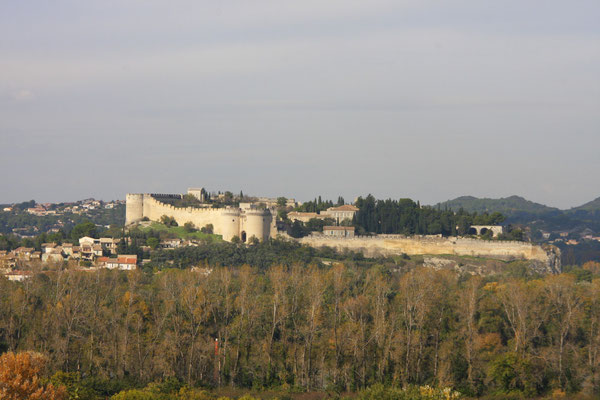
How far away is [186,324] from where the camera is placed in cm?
3197

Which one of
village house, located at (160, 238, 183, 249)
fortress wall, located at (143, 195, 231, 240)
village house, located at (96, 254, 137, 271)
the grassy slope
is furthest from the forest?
fortress wall, located at (143, 195, 231, 240)

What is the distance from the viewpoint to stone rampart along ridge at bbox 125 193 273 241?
6284 cm

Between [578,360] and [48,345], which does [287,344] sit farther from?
[578,360]

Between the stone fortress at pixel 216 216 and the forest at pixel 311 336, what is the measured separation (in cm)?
2665

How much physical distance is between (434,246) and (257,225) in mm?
13815

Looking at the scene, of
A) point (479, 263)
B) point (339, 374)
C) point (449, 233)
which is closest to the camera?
point (339, 374)

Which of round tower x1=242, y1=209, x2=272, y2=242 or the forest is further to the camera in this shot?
round tower x1=242, y1=209, x2=272, y2=242

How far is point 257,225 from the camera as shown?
205 ft

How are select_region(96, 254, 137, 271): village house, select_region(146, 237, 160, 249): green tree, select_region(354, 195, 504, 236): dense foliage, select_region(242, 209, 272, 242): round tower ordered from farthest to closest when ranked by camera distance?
select_region(354, 195, 504, 236): dense foliage, select_region(242, 209, 272, 242): round tower, select_region(146, 237, 160, 249): green tree, select_region(96, 254, 137, 271): village house

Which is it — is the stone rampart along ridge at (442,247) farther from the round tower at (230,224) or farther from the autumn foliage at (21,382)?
the autumn foliage at (21,382)

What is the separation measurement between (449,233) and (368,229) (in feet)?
22.4

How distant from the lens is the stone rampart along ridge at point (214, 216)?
62.8 meters

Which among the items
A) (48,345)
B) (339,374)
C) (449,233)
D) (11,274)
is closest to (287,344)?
(339,374)

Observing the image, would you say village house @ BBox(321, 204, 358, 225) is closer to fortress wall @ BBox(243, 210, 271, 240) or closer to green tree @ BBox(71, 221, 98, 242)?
fortress wall @ BBox(243, 210, 271, 240)
